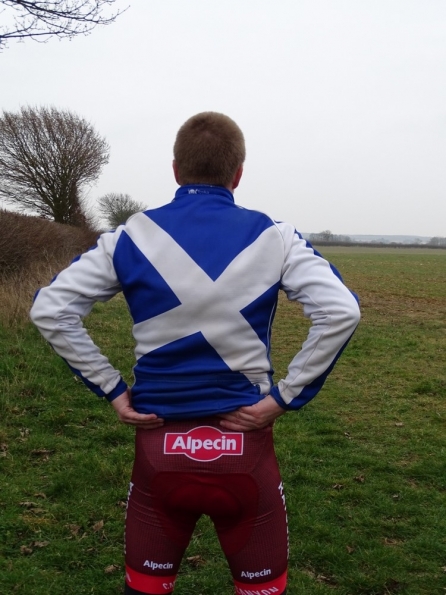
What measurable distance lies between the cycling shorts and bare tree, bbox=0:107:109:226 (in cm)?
2966

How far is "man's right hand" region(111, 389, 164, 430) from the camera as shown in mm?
2064

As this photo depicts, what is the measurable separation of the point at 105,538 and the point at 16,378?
10.7 ft

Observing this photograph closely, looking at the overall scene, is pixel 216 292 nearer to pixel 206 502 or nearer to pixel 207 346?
pixel 207 346

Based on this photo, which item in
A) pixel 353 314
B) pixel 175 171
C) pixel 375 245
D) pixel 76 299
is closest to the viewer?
pixel 353 314

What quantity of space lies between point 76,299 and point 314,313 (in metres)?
0.79

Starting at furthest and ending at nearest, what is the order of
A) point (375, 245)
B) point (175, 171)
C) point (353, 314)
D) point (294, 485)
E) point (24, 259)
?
point (375, 245), point (24, 259), point (294, 485), point (175, 171), point (353, 314)

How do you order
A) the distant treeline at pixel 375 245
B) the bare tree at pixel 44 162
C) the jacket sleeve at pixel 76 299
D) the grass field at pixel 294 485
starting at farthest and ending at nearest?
the distant treeline at pixel 375 245 < the bare tree at pixel 44 162 < the grass field at pixel 294 485 < the jacket sleeve at pixel 76 299

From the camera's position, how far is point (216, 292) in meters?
1.98

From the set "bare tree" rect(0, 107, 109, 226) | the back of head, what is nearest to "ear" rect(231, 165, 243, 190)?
the back of head

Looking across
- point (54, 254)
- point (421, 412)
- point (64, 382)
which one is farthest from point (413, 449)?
point (54, 254)

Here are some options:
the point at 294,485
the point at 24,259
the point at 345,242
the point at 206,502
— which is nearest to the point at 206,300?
the point at 206,502

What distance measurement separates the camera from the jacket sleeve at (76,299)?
6.77 feet

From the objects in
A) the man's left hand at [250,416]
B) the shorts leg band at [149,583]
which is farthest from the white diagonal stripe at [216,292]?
the shorts leg band at [149,583]

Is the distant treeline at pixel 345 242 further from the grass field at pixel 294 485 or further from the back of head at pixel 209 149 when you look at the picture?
the back of head at pixel 209 149
